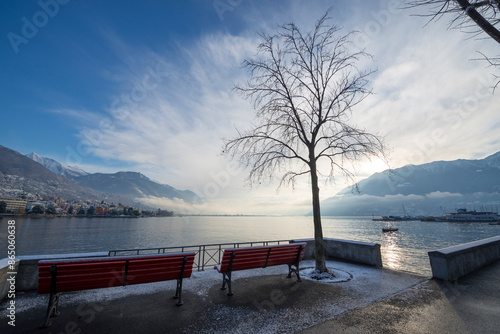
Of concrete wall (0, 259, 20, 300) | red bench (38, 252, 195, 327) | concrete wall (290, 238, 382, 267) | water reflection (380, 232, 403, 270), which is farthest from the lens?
water reflection (380, 232, 403, 270)

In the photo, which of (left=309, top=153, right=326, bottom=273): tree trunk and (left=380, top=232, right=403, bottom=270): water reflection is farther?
(left=380, top=232, right=403, bottom=270): water reflection

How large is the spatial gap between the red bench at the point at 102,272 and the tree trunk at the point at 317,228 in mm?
4710

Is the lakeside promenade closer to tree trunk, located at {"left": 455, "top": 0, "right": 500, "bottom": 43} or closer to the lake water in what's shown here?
tree trunk, located at {"left": 455, "top": 0, "right": 500, "bottom": 43}

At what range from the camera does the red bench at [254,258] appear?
5.62 m

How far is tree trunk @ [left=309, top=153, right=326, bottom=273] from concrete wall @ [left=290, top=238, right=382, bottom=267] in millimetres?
1717

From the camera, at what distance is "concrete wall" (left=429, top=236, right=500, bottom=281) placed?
6.71m

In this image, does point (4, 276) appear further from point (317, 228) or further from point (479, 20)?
point (479, 20)

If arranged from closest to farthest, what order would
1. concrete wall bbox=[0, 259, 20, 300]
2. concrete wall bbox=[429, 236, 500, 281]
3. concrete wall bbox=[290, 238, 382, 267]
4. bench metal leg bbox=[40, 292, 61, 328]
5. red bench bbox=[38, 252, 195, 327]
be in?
1. bench metal leg bbox=[40, 292, 61, 328]
2. red bench bbox=[38, 252, 195, 327]
3. concrete wall bbox=[0, 259, 20, 300]
4. concrete wall bbox=[429, 236, 500, 281]
5. concrete wall bbox=[290, 238, 382, 267]

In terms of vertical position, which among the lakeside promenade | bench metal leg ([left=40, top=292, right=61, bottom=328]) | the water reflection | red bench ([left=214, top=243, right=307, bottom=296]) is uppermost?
red bench ([left=214, top=243, right=307, bottom=296])

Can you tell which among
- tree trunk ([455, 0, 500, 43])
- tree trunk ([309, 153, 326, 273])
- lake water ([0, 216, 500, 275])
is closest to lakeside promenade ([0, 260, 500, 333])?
tree trunk ([309, 153, 326, 273])

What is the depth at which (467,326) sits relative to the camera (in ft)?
13.0

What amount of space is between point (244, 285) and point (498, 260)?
439 inches

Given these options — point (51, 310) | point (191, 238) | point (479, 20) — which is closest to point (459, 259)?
point (479, 20)

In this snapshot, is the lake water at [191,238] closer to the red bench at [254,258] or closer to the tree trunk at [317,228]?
the tree trunk at [317,228]
